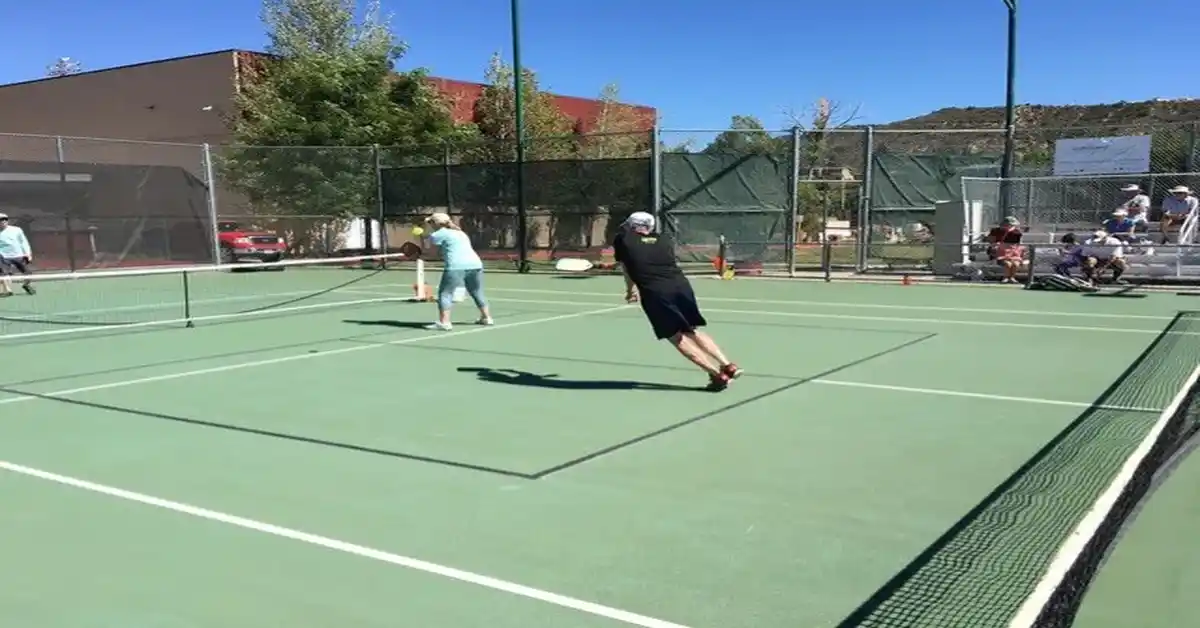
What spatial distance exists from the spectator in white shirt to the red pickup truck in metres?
20.4

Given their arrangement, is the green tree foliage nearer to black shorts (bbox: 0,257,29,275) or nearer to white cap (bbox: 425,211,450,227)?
black shorts (bbox: 0,257,29,275)

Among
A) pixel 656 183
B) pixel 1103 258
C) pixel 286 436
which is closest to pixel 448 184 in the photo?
pixel 656 183

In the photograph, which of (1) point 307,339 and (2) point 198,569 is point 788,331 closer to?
(1) point 307,339

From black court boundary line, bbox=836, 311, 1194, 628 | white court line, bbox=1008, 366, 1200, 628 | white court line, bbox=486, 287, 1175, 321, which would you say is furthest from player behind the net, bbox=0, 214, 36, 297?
white court line, bbox=1008, 366, 1200, 628

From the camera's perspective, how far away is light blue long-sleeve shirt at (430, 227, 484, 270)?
38.3 ft

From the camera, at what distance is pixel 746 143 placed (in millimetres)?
Answer: 29125

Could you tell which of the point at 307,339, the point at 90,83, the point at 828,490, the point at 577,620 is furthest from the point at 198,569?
the point at 90,83

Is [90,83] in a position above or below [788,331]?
above

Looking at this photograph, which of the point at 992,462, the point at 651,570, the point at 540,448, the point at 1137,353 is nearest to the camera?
the point at 651,570

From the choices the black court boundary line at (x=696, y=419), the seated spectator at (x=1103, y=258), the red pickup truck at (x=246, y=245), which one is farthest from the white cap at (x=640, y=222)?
the red pickup truck at (x=246, y=245)

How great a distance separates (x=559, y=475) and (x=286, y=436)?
226cm

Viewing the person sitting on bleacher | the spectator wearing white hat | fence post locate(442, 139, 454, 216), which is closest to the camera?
the person sitting on bleacher

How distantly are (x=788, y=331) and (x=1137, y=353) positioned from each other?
3.93 m

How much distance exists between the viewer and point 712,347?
803 cm
